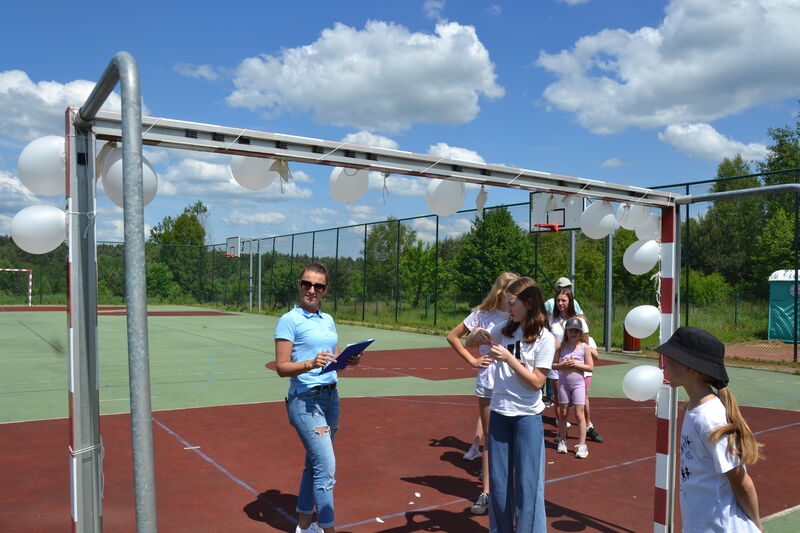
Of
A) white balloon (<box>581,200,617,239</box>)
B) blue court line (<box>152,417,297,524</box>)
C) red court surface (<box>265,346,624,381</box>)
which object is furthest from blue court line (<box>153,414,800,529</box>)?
red court surface (<box>265,346,624,381</box>)

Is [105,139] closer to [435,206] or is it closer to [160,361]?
[435,206]

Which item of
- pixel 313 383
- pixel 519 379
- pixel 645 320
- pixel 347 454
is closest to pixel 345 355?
pixel 313 383

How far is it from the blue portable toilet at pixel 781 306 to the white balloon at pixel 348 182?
19213mm

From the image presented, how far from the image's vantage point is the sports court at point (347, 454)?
485cm

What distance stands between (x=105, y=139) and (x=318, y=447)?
2104 mm

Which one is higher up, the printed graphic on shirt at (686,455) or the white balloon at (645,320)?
the white balloon at (645,320)

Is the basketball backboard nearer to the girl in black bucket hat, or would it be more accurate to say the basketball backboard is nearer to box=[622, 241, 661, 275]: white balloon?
box=[622, 241, 661, 275]: white balloon

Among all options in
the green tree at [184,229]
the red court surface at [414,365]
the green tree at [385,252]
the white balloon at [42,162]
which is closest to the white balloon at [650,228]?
the white balloon at [42,162]

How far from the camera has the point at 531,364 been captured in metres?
3.89

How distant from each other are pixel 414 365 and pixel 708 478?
436 inches

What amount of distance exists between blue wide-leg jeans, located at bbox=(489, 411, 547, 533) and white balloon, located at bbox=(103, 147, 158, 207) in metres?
2.32

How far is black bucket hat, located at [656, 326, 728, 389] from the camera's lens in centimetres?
269

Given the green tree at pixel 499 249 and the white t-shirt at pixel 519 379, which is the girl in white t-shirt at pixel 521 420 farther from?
the green tree at pixel 499 249

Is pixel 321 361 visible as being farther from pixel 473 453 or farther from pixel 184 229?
pixel 184 229
